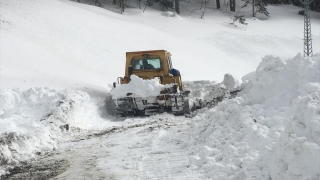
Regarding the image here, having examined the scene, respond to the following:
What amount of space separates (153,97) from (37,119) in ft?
11.3

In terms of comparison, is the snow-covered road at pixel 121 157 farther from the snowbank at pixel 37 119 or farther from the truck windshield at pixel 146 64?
the truck windshield at pixel 146 64

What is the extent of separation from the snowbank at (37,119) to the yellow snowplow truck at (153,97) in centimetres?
83

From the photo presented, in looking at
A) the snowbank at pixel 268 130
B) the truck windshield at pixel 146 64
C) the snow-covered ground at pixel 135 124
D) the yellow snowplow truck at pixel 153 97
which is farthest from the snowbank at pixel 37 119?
the snowbank at pixel 268 130

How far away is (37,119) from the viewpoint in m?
9.62

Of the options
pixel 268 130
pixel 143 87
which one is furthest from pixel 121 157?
pixel 143 87

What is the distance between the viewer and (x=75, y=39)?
951 inches

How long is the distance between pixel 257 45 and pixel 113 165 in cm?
3007

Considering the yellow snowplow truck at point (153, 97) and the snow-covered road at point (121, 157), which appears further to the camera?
the yellow snowplow truck at point (153, 97)

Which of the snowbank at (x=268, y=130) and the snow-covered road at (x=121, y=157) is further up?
the snowbank at (x=268, y=130)

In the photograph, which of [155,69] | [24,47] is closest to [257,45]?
[24,47]

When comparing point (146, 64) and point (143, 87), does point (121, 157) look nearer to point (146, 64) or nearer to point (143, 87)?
point (143, 87)

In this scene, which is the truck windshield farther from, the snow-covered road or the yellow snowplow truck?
the snow-covered road

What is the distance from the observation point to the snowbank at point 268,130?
14.7 feet

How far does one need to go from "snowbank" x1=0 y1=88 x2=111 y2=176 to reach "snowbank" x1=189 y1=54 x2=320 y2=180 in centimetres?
311
